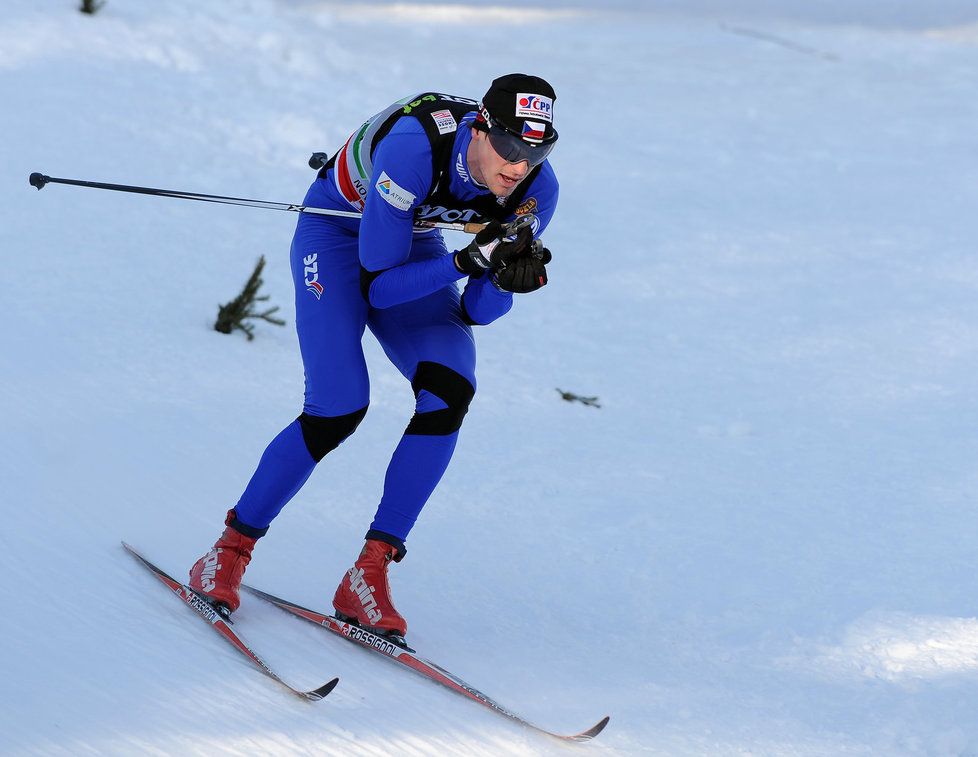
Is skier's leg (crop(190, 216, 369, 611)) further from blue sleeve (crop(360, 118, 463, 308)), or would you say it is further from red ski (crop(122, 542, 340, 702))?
blue sleeve (crop(360, 118, 463, 308))

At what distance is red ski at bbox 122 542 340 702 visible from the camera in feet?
9.76

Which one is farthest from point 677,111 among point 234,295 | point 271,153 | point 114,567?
point 114,567

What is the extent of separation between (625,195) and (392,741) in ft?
20.2

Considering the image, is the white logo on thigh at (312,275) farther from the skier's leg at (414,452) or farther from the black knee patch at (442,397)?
the black knee patch at (442,397)

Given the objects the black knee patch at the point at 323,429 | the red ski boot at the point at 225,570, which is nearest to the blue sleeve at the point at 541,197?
the black knee patch at the point at 323,429

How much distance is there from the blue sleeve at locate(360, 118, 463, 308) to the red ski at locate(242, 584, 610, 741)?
3.15 feet

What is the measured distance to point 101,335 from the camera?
530 cm

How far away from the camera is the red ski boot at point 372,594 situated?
3.34m

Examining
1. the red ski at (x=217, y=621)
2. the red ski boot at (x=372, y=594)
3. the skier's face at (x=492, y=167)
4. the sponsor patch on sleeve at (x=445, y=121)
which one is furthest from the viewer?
the red ski boot at (x=372, y=594)

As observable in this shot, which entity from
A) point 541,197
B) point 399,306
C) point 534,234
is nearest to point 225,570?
point 399,306

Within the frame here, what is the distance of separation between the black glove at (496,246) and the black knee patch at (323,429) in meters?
0.57

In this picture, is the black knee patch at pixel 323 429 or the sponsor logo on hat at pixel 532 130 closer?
the sponsor logo on hat at pixel 532 130

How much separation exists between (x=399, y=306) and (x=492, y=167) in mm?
575

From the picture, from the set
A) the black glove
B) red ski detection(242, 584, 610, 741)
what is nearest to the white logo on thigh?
the black glove
